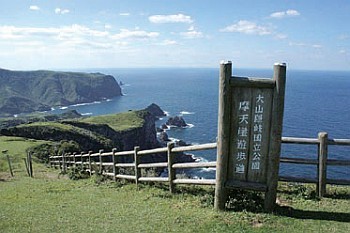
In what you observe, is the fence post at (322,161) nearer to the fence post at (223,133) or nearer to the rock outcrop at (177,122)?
the fence post at (223,133)

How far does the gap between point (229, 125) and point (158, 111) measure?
153 metres

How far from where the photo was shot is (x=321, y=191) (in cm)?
922

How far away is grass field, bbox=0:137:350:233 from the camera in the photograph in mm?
7508

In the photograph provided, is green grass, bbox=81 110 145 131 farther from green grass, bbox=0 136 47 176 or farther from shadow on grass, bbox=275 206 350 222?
shadow on grass, bbox=275 206 350 222

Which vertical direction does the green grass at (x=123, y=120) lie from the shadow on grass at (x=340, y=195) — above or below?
below

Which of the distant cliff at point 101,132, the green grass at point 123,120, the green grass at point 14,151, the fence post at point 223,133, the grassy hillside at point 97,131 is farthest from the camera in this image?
the green grass at point 123,120

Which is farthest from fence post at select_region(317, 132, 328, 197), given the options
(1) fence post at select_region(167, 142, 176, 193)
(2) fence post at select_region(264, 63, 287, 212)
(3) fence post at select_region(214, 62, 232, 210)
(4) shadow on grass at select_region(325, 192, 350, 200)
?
(1) fence post at select_region(167, 142, 176, 193)

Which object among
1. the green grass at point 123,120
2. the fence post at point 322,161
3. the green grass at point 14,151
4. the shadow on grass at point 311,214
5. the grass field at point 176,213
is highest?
the fence post at point 322,161

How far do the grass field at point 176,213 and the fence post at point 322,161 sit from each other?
0.90 feet

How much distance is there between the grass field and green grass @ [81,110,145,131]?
92.8 metres

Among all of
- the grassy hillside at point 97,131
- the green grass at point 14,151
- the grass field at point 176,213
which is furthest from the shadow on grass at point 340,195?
the grassy hillside at point 97,131

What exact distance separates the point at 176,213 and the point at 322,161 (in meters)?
3.81

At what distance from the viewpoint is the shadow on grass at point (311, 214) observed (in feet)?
25.3

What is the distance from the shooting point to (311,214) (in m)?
7.97
